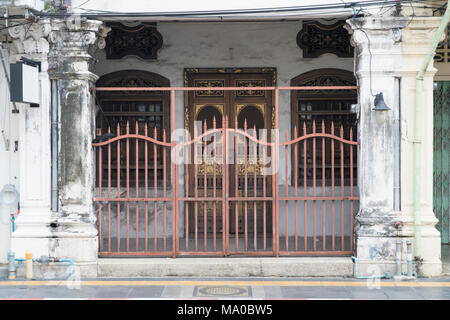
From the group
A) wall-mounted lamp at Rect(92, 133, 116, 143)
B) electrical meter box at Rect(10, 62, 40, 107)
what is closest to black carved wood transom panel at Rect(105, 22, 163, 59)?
wall-mounted lamp at Rect(92, 133, 116, 143)

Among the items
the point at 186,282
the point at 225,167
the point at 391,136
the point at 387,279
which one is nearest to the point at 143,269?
the point at 186,282

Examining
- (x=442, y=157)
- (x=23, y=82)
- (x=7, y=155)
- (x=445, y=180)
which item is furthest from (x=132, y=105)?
(x=445, y=180)

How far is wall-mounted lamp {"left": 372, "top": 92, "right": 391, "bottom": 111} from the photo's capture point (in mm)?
9156

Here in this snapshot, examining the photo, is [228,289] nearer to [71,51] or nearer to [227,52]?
[71,51]

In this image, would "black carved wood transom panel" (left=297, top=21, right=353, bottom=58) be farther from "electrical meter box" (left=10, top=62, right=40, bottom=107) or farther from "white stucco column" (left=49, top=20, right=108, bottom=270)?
"electrical meter box" (left=10, top=62, right=40, bottom=107)

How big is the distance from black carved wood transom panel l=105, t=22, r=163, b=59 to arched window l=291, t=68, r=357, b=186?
285 centimetres

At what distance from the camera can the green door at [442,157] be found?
1168cm

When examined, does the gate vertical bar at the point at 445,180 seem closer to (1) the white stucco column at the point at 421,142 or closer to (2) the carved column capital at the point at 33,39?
(1) the white stucco column at the point at 421,142

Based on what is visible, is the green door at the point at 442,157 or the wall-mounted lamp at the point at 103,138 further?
the green door at the point at 442,157

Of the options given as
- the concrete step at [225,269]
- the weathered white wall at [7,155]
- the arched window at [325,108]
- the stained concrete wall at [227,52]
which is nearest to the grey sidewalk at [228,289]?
the concrete step at [225,269]

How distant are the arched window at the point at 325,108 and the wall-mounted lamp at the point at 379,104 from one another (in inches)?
97.2

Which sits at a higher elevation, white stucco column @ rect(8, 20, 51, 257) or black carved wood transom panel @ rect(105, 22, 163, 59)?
black carved wood transom panel @ rect(105, 22, 163, 59)

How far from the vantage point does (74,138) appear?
9.50m

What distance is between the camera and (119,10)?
30.8 feet
